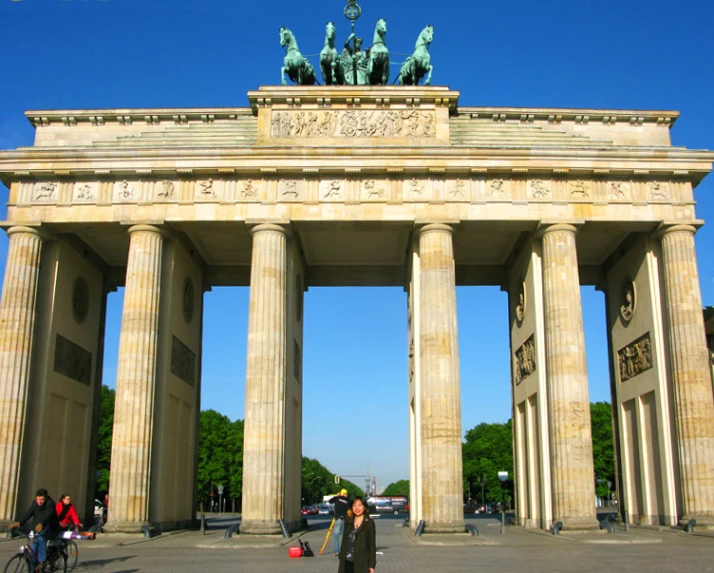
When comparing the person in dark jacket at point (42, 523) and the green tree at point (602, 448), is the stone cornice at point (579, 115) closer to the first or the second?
the person in dark jacket at point (42, 523)

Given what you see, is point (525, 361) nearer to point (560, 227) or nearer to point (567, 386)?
point (567, 386)

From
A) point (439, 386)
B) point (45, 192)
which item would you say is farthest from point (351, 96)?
point (45, 192)

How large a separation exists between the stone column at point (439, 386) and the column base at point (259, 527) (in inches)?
204

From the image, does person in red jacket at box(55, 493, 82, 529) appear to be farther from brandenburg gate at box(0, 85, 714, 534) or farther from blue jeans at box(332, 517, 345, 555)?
brandenburg gate at box(0, 85, 714, 534)

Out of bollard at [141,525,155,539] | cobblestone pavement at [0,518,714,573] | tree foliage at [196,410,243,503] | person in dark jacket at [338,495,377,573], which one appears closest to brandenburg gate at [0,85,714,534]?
bollard at [141,525,155,539]

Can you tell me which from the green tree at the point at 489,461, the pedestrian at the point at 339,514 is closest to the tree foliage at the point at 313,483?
the green tree at the point at 489,461

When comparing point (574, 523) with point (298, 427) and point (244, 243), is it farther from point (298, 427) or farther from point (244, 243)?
point (244, 243)

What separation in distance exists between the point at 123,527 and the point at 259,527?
4.73 m

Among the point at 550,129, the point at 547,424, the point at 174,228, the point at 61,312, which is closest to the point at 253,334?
the point at 174,228

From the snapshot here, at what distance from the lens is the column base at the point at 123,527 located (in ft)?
84.8

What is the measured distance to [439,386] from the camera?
88.9 feet

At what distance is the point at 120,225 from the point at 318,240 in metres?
8.63

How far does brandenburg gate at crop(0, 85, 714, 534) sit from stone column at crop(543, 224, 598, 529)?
0.26 ft

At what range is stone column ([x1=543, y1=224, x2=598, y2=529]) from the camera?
26469mm
